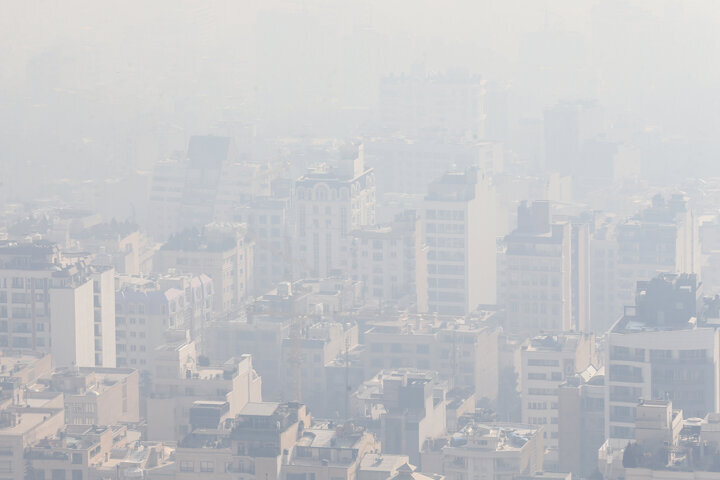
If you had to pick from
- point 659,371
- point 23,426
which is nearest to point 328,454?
point 659,371

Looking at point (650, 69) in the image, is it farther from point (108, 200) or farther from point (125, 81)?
point (108, 200)

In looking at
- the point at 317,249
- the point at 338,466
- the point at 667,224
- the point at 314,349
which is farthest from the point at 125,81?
the point at 338,466

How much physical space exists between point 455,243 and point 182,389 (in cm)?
1712

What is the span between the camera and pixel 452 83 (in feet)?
297

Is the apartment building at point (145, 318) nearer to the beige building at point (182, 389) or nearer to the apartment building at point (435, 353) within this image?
the apartment building at point (435, 353)

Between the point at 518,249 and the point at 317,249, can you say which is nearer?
the point at 518,249

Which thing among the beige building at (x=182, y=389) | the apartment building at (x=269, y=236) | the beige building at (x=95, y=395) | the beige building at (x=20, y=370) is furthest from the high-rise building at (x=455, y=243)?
the beige building at (x=182, y=389)

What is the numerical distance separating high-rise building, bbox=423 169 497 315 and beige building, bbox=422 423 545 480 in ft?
63.9

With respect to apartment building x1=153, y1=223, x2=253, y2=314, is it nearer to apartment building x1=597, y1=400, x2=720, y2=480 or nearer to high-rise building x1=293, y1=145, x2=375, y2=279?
high-rise building x1=293, y1=145, x2=375, y2=279

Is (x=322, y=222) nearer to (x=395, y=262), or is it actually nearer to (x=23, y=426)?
(x=395, y=262)

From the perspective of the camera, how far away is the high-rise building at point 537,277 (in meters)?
50.2

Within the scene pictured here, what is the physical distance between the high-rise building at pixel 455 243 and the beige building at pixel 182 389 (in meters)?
15.7

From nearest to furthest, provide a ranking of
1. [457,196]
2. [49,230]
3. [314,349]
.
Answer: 1. [314,349]
2. [457,196]
3. [49,230]

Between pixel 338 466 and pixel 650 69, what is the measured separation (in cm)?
7454
